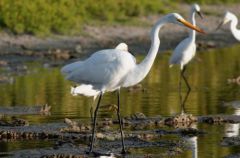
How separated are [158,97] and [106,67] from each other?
588 cm

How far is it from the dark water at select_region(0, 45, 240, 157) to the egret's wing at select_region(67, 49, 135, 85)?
1.12m

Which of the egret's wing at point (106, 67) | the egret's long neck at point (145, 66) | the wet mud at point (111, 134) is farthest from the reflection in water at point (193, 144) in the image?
the egret's wing at point (106, 67)

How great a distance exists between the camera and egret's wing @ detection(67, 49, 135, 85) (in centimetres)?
1187

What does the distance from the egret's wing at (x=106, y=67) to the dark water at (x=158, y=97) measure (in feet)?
3.66

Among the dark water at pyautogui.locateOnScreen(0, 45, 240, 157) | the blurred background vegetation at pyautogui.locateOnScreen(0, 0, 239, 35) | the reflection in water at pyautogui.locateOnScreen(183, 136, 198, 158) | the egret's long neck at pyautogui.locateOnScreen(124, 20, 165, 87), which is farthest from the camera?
the blurred background vegetation at pyautogui.locateOnScreen(0, 0, 239, 35)

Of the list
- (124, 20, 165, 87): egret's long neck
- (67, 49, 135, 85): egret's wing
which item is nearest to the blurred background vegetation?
(67, 49, 135, 85): egret's wing

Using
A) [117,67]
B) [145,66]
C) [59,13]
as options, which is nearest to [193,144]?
[145,66]

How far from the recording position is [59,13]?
30.6 m

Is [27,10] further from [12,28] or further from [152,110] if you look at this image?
[152,110]

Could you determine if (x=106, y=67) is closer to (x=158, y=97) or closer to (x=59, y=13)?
(x=158, y=97)

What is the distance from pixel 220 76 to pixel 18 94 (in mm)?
5789

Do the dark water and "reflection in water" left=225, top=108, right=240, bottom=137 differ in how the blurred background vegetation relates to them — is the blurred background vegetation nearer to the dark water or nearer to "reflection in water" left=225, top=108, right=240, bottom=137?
the dark water

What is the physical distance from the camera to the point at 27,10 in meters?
29.3

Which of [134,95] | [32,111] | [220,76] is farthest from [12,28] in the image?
[32,111]
